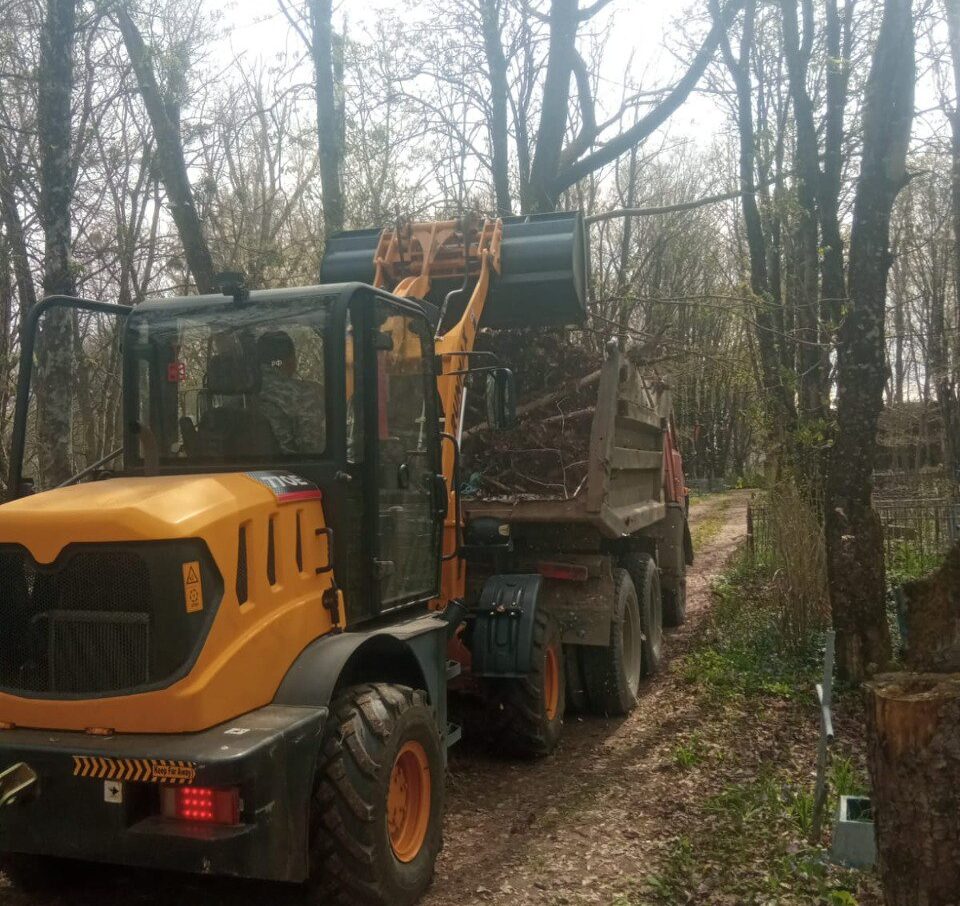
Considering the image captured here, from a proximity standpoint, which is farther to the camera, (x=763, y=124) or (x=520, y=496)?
(x=763, y=124)

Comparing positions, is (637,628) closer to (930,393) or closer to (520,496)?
(520,496)

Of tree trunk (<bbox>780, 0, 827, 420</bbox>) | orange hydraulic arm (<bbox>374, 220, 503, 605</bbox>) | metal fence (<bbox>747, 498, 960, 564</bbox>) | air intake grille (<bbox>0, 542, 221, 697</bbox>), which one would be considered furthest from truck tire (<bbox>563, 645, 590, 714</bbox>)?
metal fence (<bbox>747, 498, 960, 564</bbox>)

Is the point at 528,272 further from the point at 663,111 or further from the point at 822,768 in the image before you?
the point at 663,111

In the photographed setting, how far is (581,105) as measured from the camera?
13.5 metres

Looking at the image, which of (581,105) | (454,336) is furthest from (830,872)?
(581,105)

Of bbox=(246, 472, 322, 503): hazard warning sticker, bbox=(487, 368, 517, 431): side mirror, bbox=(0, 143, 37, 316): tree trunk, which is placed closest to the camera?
bbox=(246, 472, 322, 503): hazard warning sticker

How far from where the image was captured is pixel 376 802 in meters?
3.66

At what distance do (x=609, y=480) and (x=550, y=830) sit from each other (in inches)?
95.4

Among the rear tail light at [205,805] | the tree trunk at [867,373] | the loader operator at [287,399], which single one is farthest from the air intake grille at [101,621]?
the tree trunk at [867,373]

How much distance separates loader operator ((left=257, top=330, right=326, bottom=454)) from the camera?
427 cm

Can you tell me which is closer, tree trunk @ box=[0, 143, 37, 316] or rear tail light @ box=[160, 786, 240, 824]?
rear tail light @ box=[160, 786, 240, 824]

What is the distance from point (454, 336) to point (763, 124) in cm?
1340

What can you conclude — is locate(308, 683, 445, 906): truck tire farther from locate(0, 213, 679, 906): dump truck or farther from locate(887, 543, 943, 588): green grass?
locate(887, 543, 943, 588): green grass

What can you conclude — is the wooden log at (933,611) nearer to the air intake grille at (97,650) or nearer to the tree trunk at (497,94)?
the air intake grille at (97,650)
